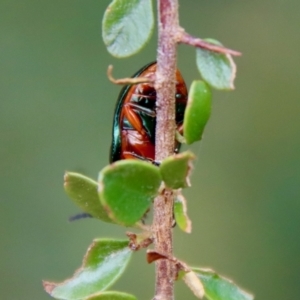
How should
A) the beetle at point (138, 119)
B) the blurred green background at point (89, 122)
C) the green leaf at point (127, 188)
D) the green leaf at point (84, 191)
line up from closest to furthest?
the green leaf at point (127, 188) < the green leaf at point (84, 191) < the beetle at point (138, 119) < the blurred green background at point (89, 122)

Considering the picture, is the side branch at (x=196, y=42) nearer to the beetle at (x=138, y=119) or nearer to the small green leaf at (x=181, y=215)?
the small green leaf at (x=181, y=215)

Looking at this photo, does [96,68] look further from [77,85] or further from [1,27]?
[1,27]

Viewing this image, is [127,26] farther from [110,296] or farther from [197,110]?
[110,296]

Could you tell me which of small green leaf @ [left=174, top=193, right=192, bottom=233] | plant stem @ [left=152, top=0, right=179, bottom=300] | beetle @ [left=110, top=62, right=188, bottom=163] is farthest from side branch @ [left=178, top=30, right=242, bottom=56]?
beetle @ [left=110, top=62, right=188, bottom=163]

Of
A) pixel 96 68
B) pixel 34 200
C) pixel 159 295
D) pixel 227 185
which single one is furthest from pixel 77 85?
pixel 159 295

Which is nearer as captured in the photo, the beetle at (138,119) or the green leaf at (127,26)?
the green leaf at (127,26)

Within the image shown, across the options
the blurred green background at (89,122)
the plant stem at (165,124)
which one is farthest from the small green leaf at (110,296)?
the blurred green background at (89,122)
